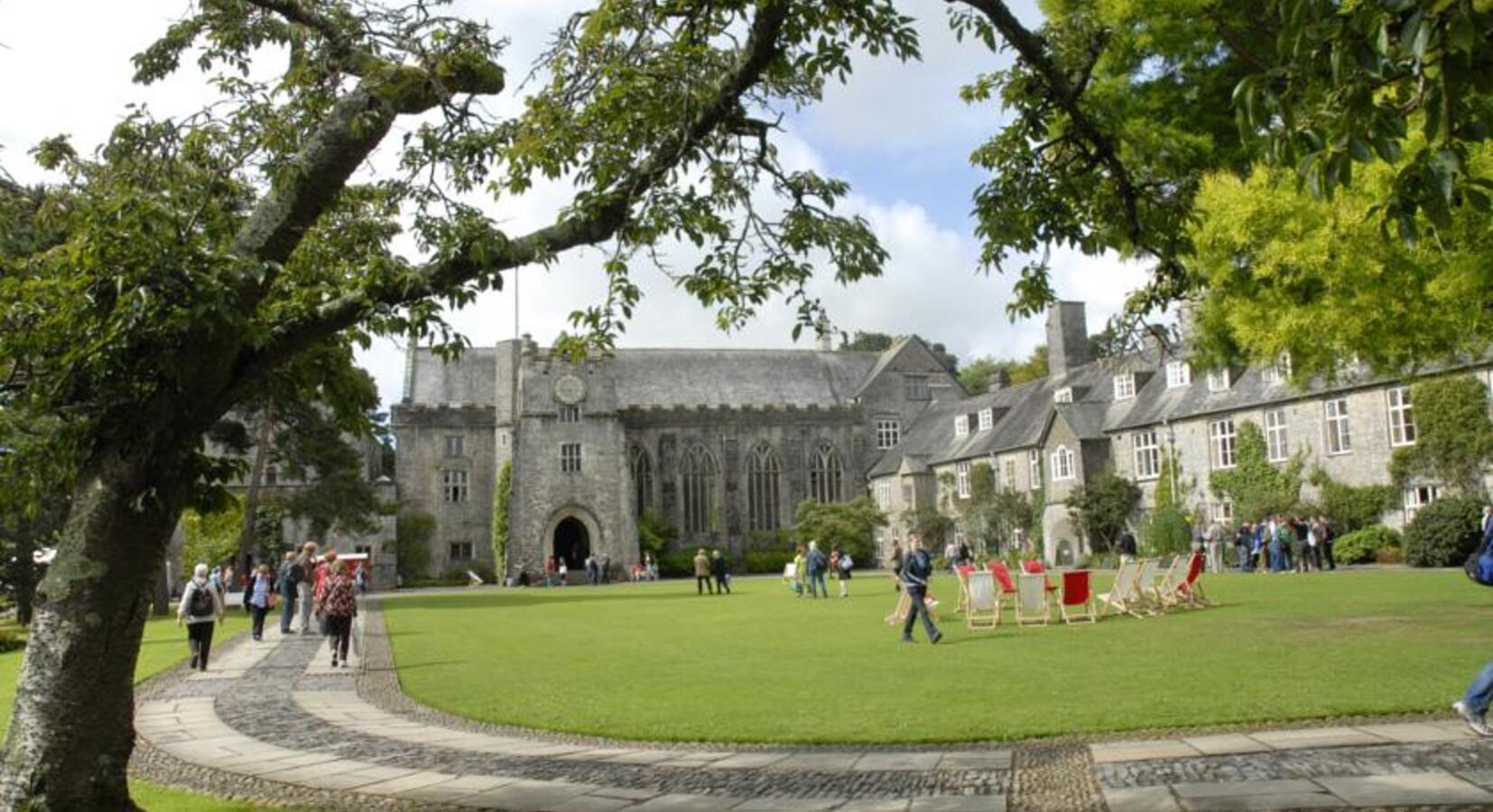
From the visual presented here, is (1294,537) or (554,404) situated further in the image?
(554,404)

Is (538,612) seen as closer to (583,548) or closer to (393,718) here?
(393,718)

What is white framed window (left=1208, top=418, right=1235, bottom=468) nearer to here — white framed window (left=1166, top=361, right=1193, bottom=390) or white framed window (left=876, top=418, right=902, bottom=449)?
white framed window (left=1166, top=361, right=1193, bottom=390)

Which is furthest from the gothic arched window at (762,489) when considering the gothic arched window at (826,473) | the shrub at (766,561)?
the shrub at (766,561)

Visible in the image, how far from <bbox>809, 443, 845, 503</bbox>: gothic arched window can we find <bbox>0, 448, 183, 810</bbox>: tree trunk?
2198 inches

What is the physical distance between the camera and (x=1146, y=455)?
42.8 meters

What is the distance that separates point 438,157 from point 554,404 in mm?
49170

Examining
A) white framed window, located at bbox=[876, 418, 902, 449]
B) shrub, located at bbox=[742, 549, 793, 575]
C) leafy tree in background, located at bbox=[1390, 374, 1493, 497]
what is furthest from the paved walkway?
white framed window, located at bbox=[876, 418, 902, 449]

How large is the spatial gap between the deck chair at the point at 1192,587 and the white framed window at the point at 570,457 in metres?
38.8

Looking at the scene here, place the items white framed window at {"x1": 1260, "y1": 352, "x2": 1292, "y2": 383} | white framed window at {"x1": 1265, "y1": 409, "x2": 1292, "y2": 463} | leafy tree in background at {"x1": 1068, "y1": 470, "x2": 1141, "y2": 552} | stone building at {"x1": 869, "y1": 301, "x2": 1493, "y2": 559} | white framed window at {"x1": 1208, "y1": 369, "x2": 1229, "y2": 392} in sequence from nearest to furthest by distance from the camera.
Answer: white framed window at {"x1": 1260, "y1": 352, "x2": 1292, "y2": 383} → stone building at {"x1": 869, "y1": 301, "x2": 1493, "y2": 559} → white framed window at {"x1": 1265, "y1": 409, "x2": 1292, "y2": 463} → white framed window at {"x1": 1208, "y1": 369, "x2": 1229, "y2": 392} → leafy tree in background at {"x1": 1068, "y1": 470, "x2": 1141, "y2": 552}

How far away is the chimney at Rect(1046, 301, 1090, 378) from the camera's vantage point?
51719 mm

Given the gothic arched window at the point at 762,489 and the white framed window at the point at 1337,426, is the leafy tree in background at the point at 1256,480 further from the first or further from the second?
the gothic arched window at the point at 762,489

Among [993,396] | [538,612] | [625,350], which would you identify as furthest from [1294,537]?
[625,350]

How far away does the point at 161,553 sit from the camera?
6.35 metres

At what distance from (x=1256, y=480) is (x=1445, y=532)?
882cm
